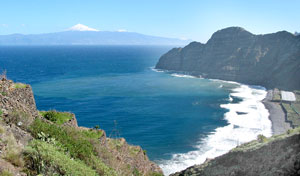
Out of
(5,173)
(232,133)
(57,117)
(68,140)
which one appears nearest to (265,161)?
(68,140)

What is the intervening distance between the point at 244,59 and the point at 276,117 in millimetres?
81572

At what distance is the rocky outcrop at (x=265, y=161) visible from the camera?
11.9m

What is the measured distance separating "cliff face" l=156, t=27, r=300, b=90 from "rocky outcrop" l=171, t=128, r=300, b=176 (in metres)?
110

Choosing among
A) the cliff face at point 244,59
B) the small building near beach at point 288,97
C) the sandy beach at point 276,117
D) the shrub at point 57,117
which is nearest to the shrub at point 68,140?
the shrub at point 57,117

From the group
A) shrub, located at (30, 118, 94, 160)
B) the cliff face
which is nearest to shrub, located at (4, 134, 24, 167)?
shrub, located at (30, 118, 94, 160)

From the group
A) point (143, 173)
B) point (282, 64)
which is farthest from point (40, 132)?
point (282, 64)

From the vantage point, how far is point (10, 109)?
15.3m

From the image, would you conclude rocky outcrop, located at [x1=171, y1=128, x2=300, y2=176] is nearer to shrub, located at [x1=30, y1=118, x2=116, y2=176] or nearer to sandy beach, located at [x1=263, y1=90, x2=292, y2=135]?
shrub, located at [x1=30, y1=118, x2=116, y2=176]

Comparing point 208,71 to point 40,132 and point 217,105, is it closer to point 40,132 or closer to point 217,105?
point 217,105

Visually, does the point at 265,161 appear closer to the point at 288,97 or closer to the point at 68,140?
the point at 68,140

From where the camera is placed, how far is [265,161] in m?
13.4

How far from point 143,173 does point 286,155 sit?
1276 centimetres

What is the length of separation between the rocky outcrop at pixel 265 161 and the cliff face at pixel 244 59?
11040 centimetres

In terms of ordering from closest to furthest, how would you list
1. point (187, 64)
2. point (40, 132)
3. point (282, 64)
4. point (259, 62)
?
point (40, 132) → point (282, 64) → point (259, 62) → point (187, 64)
